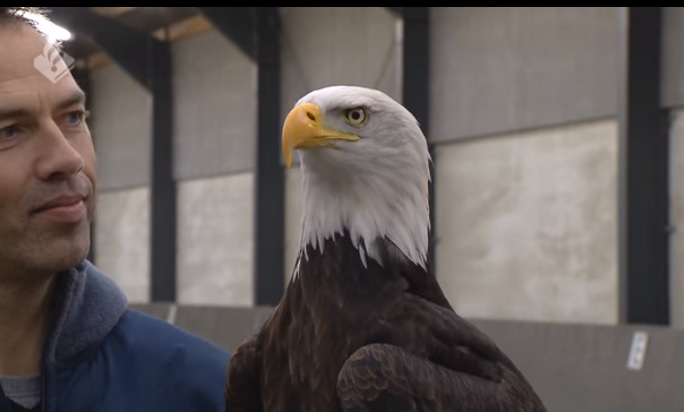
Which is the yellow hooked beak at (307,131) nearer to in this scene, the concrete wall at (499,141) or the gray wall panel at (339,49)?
the concrete wall at (499,141)

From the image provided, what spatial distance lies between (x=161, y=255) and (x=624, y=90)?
11.0 m

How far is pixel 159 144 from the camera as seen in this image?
19.4 m

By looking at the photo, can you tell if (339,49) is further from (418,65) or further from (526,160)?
(526,160)

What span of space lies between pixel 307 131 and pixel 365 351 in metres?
0.68

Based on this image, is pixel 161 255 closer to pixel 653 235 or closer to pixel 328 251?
pixel 653 235

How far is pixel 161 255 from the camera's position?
19.4m

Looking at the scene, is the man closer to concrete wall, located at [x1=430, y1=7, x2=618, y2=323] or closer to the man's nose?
the man's nose

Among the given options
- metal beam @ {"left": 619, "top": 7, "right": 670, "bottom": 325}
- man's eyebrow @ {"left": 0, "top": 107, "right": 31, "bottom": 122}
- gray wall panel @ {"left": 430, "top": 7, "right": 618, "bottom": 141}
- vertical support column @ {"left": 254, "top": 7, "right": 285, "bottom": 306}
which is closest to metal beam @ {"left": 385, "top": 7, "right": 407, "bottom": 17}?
gray wall panel @ {"left": 430, "top": 7, "right": 618, "bottom": 141}

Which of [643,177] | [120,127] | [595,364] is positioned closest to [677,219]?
[643,177]

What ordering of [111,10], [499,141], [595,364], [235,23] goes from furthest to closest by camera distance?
[111,10]
[235,23]
[499,141]
[595,364]

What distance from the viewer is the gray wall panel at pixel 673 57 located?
10117 mm

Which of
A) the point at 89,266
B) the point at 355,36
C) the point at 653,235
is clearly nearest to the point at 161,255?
the point at 355,36

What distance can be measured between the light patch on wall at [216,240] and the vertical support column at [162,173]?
0.85 ft

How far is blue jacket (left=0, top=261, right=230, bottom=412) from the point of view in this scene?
2930mm
